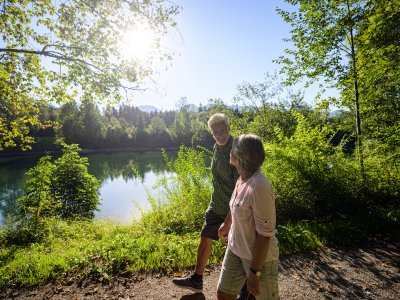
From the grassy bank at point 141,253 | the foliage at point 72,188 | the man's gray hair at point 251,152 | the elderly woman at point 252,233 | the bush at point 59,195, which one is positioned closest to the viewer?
the elderly woman at point 252,233

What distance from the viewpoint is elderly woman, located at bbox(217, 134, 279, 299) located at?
1.77 metres

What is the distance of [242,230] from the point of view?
1.96 m

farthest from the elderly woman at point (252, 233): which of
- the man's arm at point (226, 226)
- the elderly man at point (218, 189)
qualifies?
the elderly man at point (218, 189)

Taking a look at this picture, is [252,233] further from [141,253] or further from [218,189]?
[141,253]

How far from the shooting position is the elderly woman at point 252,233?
177 centimetres

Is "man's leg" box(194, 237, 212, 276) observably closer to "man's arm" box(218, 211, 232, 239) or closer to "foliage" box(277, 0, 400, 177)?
"man's arm" box(218, 211, 232, 239)

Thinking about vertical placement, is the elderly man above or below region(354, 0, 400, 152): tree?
below

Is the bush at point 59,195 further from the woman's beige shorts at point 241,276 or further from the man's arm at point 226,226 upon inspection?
the woman's beige shorts at point 241,276

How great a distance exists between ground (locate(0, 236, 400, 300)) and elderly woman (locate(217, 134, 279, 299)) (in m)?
1.62

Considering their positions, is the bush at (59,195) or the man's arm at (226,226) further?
the bush at (59,195)

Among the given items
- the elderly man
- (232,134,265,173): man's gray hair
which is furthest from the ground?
(232,134,265,173): man's gray hair

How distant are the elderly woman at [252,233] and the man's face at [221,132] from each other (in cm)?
105

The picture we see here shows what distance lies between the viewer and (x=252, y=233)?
6.26ft

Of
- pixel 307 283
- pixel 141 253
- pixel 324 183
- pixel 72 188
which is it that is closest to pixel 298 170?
pixel 324 183
